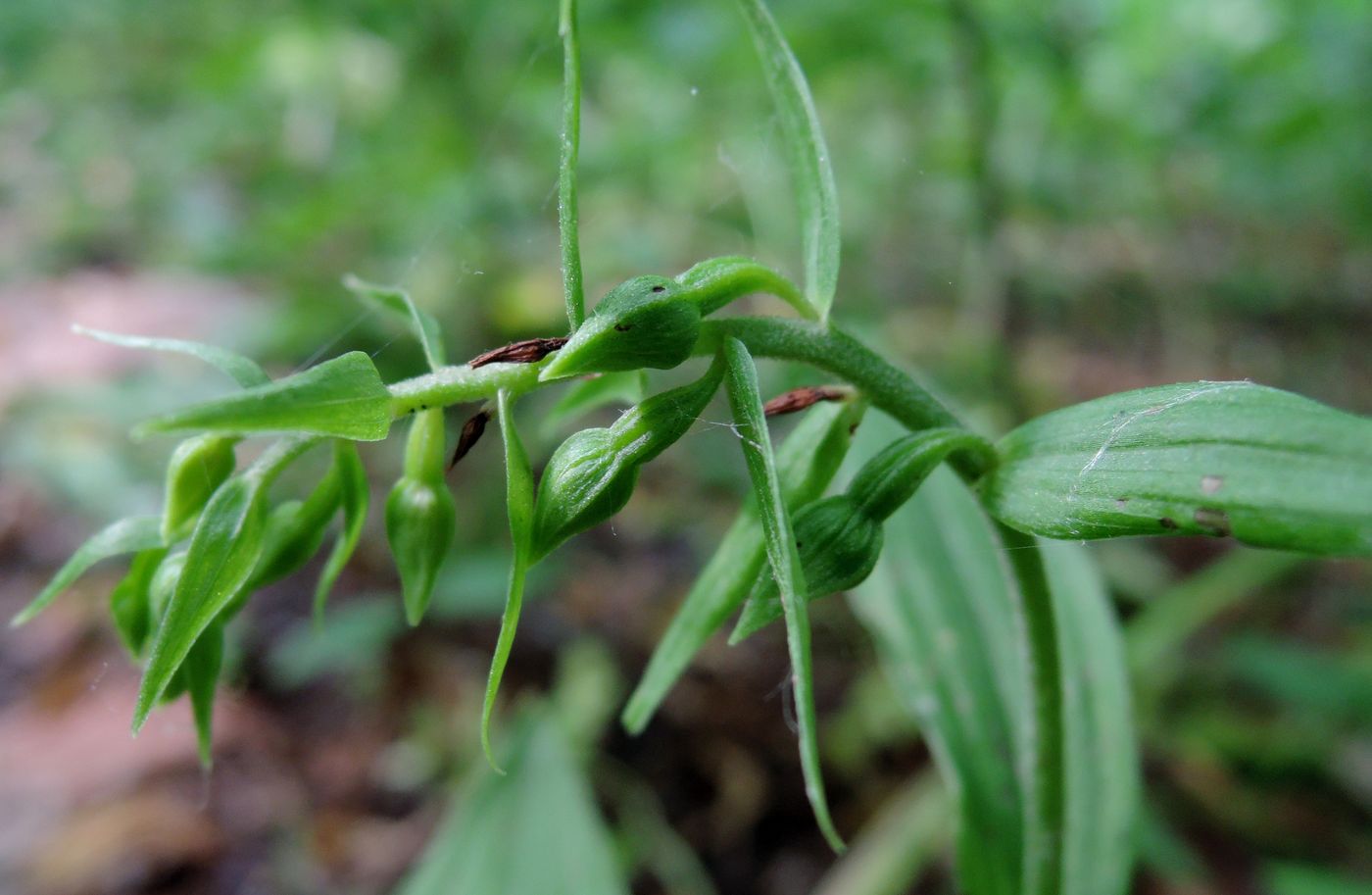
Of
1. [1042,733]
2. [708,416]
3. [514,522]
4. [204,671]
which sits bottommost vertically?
[708,416]

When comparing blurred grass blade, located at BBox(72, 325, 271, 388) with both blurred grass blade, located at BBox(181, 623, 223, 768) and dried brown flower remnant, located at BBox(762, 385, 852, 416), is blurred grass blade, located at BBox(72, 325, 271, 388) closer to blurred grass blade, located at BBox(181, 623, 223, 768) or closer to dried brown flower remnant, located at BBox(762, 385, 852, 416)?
blurred grass blade, located at BBox(181, 623, 223, 768)

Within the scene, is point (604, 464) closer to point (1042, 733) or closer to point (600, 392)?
point (600, 392)

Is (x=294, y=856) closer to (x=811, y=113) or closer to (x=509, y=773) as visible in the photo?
(x=509, y=773)

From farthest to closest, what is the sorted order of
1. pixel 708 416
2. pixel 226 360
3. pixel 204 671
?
pixel 708 416
pixel 204 671
pixel 226 360

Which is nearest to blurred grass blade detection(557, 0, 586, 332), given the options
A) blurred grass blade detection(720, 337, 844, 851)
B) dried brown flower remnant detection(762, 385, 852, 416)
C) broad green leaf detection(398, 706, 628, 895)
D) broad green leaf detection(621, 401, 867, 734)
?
blurred grass blade detection(720, 337, 844, 851)

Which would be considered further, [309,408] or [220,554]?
[220,554]

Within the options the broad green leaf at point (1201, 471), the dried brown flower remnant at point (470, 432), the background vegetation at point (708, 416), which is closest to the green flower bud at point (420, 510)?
the dried brown flower remnant at point (470, 432)

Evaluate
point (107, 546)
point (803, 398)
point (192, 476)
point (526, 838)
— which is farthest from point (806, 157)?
point (526, 838)
